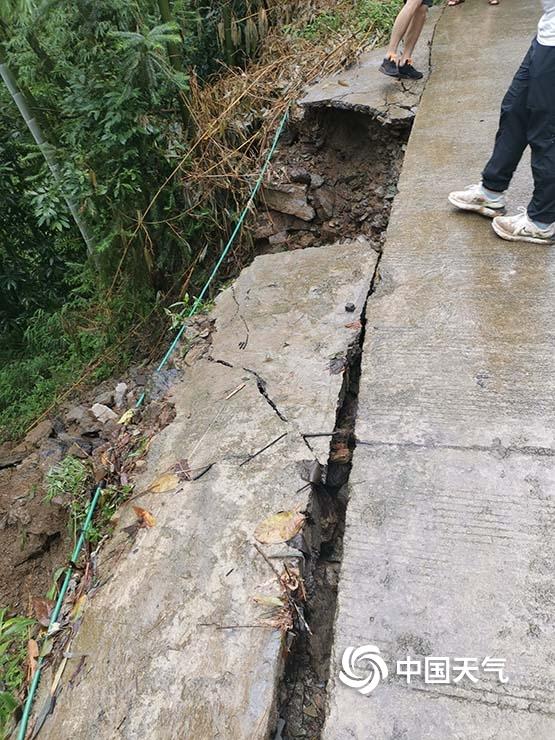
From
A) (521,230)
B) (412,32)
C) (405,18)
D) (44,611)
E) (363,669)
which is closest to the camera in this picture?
(363,669)

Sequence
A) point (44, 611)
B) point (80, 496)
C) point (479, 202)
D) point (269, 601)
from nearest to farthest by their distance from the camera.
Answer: point (269, 601), point (44, 611), point (80, 496), point (479, 202)

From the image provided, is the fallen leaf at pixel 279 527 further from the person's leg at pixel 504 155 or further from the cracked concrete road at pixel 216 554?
the person's leg at pixel 504 155

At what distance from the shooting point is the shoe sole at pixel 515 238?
2492 millimetres

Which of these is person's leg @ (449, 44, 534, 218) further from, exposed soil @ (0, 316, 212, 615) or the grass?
the grass

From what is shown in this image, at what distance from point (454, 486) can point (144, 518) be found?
1063mm

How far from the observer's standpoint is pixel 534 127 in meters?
2.26

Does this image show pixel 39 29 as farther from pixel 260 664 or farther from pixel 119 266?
pixel 260 664

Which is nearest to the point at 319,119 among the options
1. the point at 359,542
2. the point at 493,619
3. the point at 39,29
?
the point at 39,29

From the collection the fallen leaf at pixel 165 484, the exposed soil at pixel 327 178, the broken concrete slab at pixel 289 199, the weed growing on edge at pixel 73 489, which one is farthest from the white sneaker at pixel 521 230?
the weed growing on edge at pixel 73 489

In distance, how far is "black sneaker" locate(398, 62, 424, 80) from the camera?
13.1ft

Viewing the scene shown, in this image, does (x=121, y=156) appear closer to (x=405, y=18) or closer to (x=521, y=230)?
(x=405, y=18)

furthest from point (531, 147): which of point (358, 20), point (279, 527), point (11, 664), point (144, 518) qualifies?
point (358, 20)

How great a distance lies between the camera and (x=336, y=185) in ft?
12.4

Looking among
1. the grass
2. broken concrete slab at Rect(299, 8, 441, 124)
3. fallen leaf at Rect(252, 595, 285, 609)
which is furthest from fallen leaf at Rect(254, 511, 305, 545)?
the grass
